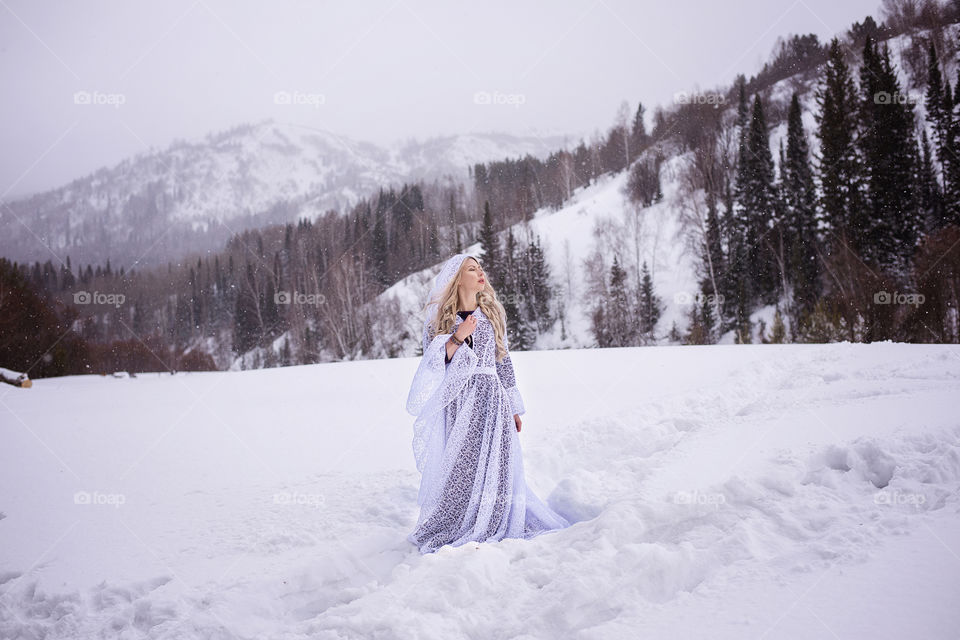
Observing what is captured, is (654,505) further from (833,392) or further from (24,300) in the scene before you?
(24,300)

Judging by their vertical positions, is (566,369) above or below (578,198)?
below

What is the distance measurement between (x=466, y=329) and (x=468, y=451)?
3.40 feet

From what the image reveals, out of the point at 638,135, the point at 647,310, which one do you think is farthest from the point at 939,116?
the point at 638,135

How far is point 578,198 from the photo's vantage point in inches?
2328

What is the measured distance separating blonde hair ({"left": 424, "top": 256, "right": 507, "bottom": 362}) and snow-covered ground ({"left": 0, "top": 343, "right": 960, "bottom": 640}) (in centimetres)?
158

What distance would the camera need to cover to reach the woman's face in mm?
4324

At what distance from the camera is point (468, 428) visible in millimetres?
4199

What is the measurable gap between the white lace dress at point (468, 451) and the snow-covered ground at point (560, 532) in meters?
0.42

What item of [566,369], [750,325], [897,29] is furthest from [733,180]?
[566,369]

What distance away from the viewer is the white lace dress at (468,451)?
4031 mm

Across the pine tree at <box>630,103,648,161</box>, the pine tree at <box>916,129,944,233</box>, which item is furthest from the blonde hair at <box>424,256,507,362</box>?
the pine tree at <box>630,103,648,161</box>

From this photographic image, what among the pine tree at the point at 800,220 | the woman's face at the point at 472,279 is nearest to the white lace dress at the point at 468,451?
the woman's face at the point at 472,279

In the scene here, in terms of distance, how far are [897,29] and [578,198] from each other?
3365 centimetres

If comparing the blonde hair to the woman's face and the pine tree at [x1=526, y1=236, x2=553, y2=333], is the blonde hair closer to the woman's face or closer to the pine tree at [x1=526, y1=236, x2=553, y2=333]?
the woman's face
